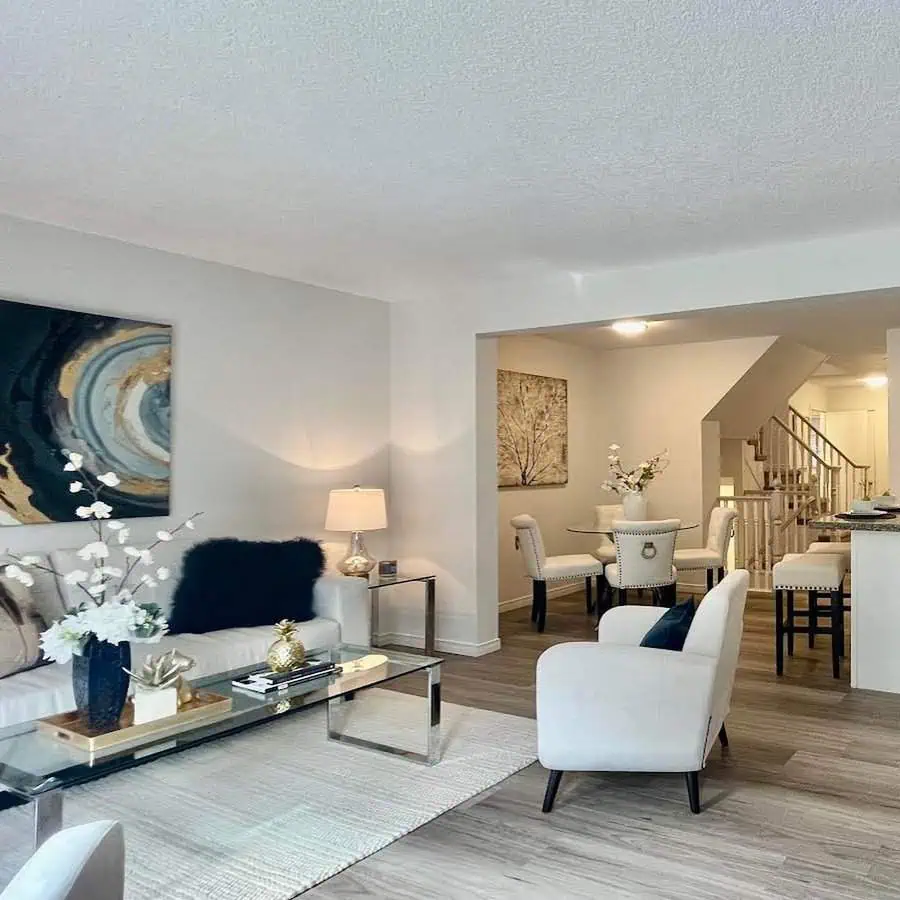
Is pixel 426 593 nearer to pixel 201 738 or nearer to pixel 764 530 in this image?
pixel 201 738

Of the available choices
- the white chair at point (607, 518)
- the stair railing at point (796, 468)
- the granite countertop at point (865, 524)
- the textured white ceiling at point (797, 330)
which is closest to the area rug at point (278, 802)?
the granite countertop at point (865, 524)

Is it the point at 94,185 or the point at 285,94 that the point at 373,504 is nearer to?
→ the point at 94,185

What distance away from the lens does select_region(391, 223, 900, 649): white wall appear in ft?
16.0

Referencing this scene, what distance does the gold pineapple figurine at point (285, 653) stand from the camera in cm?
341

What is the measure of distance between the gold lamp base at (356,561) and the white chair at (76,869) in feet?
12.2

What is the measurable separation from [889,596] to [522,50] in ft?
12.6

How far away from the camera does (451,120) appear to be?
8.95 feet

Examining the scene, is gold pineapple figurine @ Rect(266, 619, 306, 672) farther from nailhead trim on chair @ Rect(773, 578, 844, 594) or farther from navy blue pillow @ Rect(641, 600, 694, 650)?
nailhead trim on chair @ Rect(773, 578, 844, 594)

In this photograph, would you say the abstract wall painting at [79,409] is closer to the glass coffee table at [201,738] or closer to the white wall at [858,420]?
the glass coffee table at [201,738]

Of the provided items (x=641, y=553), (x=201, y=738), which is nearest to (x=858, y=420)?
(x=641, y=553)

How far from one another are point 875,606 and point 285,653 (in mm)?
3331

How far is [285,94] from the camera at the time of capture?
2.55 metres

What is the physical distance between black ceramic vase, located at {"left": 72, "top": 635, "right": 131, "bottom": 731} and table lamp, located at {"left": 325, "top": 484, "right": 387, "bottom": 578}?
2299 millimetres

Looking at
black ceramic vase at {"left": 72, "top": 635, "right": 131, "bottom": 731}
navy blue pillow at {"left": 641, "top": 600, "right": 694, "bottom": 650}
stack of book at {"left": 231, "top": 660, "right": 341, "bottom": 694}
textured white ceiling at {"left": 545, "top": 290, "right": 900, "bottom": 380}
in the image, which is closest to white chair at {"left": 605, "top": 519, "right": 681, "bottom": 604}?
textured white ceiling at {"left": 545, "top": 290, "right": 900, "bottom": 380}
